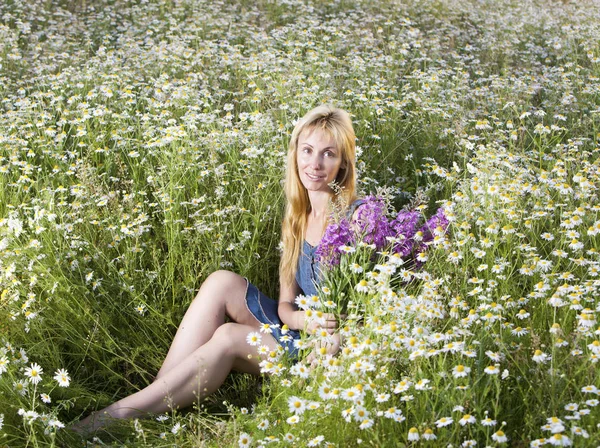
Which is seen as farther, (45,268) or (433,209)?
(433,209)

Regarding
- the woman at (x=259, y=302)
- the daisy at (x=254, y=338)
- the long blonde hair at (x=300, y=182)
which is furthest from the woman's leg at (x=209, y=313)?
the daisy at (x=254, y=338)

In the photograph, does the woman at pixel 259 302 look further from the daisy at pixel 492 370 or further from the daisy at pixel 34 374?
the daisy at pixel 492 370

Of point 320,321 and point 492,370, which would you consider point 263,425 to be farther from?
point 492,370

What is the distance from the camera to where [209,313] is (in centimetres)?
370

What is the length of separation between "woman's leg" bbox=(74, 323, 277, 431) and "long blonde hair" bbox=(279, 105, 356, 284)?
557 millimetres

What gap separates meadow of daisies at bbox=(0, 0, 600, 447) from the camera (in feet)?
8.70

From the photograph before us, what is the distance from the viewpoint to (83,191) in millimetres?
4246

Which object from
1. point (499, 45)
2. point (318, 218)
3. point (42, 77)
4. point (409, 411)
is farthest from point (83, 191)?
point (499, 45)

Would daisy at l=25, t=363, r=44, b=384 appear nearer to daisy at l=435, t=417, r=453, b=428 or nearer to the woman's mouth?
daisy at l=435, t=417, r=453, b=428

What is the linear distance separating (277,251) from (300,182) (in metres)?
0.48

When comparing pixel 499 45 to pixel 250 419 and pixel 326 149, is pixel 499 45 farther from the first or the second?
pixel 250 419

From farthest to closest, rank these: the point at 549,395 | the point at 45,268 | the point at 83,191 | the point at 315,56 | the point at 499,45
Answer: the point at 499,45, the point at 315,56, the point at 83,191, the point at 45,268, the point at 549,395

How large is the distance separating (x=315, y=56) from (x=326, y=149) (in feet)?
7.55

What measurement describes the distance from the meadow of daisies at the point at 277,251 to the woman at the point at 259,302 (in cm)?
13
